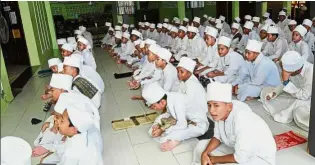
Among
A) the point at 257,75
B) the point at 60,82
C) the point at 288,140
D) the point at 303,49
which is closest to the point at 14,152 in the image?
the point at 60,82

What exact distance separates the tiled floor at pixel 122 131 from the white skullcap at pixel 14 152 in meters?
0.68

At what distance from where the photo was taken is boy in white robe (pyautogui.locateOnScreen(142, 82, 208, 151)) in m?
2.61

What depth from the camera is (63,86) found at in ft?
9.77

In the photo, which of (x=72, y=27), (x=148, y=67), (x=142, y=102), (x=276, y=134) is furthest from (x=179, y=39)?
(x=72, y=27)

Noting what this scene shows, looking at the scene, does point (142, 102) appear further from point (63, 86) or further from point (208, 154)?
point (208, 154)

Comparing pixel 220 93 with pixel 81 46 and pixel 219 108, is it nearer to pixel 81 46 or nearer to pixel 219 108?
pixel 219 108

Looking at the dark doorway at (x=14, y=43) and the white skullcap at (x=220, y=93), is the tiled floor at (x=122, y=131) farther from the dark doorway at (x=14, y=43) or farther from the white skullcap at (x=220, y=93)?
the dark doorway at (x=14, y=43)

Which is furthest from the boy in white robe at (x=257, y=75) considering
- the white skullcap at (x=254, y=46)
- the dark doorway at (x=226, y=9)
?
the dark doorway at (x=226, y=9)

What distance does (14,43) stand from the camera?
7.22 m

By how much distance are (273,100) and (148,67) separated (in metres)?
2.32

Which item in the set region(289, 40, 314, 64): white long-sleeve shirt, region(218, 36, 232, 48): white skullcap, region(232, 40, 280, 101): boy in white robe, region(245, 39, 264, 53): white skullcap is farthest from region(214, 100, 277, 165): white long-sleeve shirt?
region(289, 40, 314, 64): white long-sleeve shirt

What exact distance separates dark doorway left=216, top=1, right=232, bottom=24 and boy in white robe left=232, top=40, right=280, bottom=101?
865cm

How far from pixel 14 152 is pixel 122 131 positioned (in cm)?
209

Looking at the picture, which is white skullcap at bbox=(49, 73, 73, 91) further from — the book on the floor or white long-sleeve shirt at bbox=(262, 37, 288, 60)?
white long-sleeve shirt at bbox=(262, 37, 288, 60)
